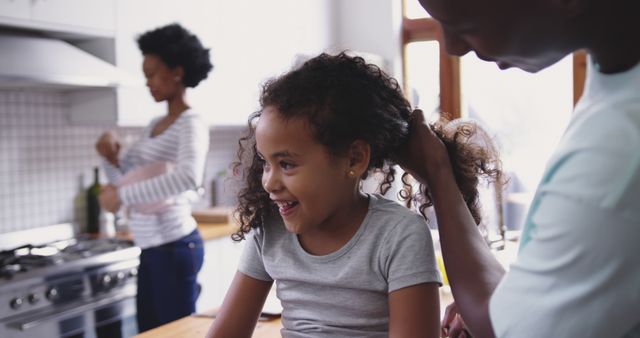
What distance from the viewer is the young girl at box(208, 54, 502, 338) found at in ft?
3.67

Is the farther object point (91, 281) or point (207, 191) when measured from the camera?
point (207, 191)

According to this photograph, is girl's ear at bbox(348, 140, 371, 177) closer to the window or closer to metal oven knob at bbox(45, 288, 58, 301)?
metal oven knob at bbox(45, 288, 58, 301)

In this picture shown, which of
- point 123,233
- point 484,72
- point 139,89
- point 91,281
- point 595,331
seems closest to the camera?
point 595,331

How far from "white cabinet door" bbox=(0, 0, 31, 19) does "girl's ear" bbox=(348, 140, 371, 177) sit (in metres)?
1.86

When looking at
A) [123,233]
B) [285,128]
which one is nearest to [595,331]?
[285,128]

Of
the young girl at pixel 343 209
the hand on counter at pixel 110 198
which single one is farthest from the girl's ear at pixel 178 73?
the young girl at pixel 343 209

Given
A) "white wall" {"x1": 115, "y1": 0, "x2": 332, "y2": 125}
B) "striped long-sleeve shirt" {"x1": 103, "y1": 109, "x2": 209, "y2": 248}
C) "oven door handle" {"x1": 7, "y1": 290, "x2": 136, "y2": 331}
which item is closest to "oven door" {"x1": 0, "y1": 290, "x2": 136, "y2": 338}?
"oven door handle" {"x1": 7, "y1": 290, "x2": 136, "y2": 331}

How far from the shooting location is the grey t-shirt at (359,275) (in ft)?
3.68

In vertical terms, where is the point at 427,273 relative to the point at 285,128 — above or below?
below

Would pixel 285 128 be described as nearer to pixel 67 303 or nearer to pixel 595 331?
pixel 595 331

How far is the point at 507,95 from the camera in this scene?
425 cm

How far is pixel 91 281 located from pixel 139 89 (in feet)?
2.91

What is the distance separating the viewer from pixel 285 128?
3.74 ft

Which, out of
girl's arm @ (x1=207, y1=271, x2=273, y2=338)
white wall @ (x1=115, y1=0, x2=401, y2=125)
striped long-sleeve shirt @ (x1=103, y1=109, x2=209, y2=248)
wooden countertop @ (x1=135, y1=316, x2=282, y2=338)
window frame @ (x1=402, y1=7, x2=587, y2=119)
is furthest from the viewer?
window frame @ (x1=402, y1=7, x2=587, y2=119)
